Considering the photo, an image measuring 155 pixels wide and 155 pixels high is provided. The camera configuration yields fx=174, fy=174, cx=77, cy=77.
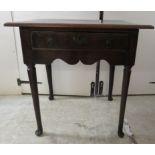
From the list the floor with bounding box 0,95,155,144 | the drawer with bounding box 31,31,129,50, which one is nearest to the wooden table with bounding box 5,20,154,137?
the drawer with bounding box 31,31,129,50

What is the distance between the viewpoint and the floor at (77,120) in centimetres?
111

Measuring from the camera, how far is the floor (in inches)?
43.6

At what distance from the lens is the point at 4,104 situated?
1.49 m

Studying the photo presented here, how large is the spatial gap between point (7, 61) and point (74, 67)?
23.2 inches

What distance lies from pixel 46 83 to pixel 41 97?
137mm

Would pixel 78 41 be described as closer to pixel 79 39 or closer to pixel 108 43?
pixel 79 39

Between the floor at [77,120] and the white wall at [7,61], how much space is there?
95 millimetres

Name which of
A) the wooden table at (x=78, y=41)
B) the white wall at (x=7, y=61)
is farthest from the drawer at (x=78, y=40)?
the white wall at (x=7, y=61)

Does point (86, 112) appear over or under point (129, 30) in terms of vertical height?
under

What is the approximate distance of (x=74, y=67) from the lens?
154 centimetres

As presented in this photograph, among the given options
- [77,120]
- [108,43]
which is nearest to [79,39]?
[108,43]
